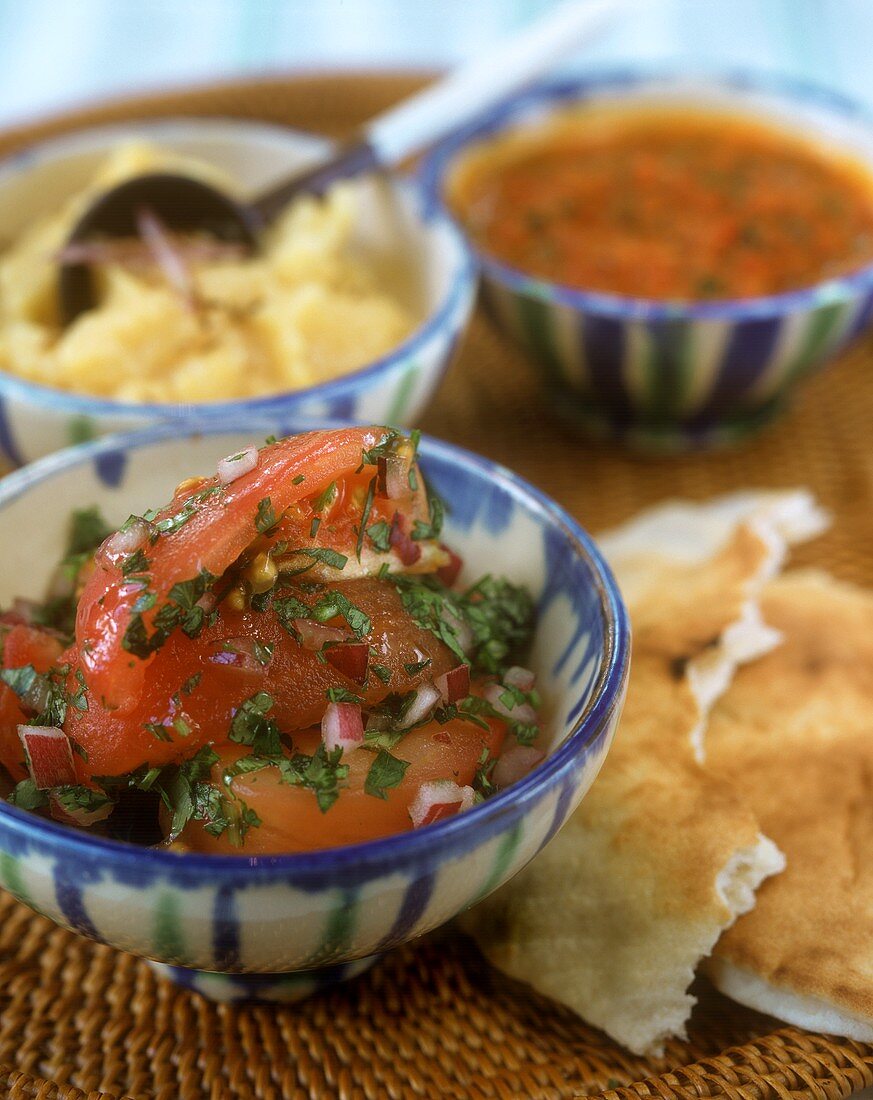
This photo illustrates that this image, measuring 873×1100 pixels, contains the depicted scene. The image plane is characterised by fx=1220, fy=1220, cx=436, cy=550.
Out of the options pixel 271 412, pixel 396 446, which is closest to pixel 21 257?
pixel 271 412

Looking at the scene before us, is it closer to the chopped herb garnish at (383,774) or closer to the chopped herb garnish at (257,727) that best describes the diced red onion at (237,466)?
the chopped herb garnish at (257,727)

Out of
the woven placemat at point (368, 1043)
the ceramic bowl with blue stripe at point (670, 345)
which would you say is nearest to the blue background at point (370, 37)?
the ceramic bowl with blue stripe at point (670, 345)

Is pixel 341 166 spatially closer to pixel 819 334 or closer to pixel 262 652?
pixel 819 334

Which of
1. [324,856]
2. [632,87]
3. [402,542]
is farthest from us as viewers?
[632,87]

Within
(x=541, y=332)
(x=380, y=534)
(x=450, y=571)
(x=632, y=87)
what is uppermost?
(x=380, y=534)

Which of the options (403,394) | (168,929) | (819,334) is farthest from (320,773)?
(819,334)
